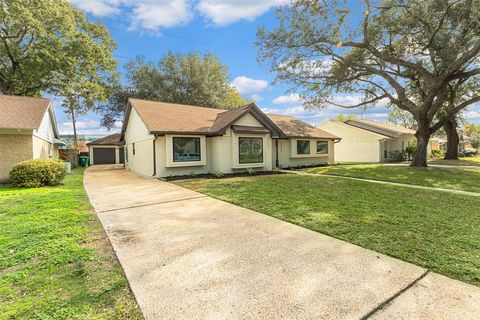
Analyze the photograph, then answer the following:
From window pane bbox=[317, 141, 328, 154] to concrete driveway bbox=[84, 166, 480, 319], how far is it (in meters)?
16.4

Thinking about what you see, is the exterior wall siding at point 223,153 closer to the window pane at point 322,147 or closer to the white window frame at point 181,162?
the white window frame at point 181,162

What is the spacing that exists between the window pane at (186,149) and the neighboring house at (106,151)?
17876mm

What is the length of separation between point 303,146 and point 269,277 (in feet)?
55.5

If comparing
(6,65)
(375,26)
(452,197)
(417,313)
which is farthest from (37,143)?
(375,26)

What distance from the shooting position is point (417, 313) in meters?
2.29

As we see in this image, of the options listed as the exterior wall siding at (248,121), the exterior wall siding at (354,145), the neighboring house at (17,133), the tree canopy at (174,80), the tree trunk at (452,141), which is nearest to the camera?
the neighboring house at (17,133)

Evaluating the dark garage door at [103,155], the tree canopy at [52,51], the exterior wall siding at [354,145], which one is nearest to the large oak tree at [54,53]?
the tree canopy at [52,51]

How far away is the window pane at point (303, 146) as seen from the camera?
18.7 m

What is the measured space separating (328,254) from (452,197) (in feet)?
21.8

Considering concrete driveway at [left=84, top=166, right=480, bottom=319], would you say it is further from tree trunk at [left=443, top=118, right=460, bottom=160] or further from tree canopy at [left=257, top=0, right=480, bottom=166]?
tree trunk at [left=443, top=118, right=460, bottom=160]

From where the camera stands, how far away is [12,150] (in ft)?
37.1

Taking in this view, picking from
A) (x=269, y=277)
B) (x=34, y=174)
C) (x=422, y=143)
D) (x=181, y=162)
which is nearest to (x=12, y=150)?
(x=34, y=174)

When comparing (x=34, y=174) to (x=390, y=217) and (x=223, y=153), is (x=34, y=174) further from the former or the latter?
(x=390, y=217)

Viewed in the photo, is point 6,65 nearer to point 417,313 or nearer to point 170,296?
point 170,296
